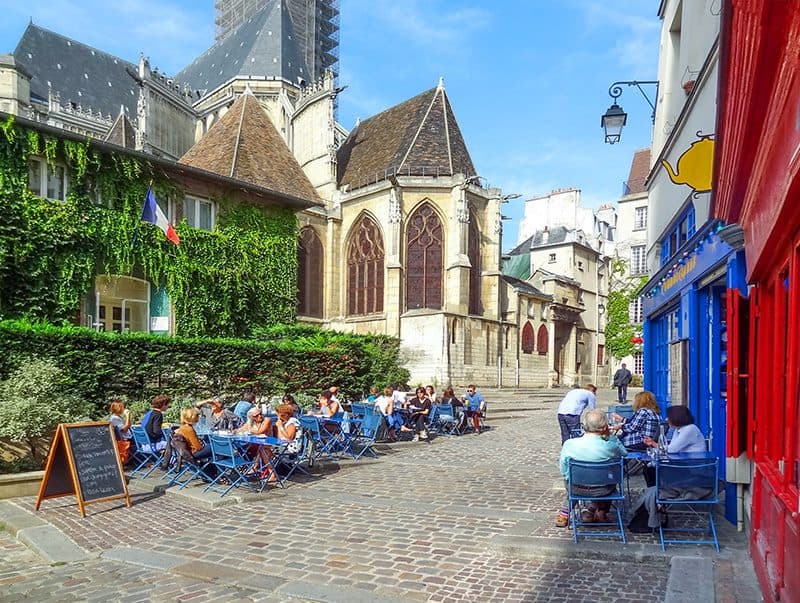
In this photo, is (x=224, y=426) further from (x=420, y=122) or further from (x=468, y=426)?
(x=420, y=122)

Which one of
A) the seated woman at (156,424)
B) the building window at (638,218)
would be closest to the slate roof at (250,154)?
the seated woman at (156,424)

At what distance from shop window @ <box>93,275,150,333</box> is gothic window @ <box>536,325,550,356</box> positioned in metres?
22.2

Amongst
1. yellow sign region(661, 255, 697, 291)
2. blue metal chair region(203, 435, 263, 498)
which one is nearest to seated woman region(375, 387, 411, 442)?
blue metal chair region(203, 435, 263, 498)

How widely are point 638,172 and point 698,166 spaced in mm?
51417

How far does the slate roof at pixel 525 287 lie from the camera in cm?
3347

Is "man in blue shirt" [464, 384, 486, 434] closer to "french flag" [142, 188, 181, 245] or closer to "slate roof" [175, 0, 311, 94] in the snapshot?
"french flag" [142, 188, 181, 245]

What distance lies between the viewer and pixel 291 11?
5538 centimetres

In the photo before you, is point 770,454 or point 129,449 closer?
point 770,454

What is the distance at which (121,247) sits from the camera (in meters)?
16.6

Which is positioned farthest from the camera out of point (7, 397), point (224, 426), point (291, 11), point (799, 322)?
point (291, 11)

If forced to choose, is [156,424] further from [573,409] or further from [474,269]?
[474,269]

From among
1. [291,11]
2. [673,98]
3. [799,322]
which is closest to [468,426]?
[673,98]

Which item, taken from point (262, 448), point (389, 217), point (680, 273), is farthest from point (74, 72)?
point (680, 273)

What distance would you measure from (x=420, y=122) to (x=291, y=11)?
29.1m
